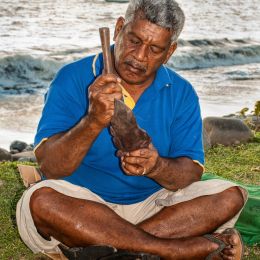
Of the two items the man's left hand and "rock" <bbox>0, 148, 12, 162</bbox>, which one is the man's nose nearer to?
the man's left hand

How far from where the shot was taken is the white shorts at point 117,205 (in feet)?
10.6

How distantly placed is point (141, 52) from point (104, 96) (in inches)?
17.4

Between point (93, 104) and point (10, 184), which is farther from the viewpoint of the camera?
point (10, 184)

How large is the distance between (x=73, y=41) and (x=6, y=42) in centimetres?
209

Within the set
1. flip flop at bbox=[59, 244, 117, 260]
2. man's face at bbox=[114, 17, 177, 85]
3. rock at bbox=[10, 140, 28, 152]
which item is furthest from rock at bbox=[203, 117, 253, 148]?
flip flop at bbox=[59, 244, 117, 260]

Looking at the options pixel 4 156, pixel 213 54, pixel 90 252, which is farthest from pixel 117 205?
pixel 213 54

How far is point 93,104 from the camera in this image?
9.46 ft

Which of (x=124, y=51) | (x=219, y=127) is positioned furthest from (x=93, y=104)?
(x=219, y=127)

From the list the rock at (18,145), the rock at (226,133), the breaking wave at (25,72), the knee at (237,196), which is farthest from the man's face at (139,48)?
the breaking wave at (25,72)

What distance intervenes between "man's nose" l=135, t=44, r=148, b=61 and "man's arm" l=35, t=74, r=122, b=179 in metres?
0.34

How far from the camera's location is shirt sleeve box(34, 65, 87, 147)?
10.5ft

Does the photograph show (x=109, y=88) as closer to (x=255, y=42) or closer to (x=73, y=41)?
(x=73, y=41)

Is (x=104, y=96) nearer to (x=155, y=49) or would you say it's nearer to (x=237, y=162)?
(x=155, y=49)

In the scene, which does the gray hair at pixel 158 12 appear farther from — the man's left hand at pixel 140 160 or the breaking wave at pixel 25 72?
the breaking wave at pixel 25 72
